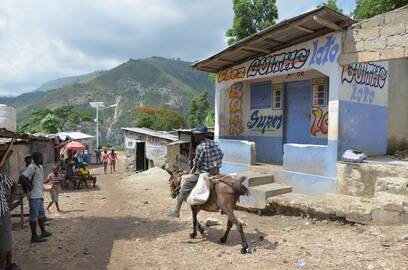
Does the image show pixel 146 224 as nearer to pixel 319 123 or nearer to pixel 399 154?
pixel 319 123

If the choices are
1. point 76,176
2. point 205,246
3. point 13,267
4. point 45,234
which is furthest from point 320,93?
point 76,176

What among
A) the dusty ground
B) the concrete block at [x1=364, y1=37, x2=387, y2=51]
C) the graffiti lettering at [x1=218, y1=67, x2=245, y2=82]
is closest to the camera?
the dusty ground

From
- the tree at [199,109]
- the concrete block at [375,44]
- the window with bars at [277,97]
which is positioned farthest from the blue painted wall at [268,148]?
the tree at [199,109]

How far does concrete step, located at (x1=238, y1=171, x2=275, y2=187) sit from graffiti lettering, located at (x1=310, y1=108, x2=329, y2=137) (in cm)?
212

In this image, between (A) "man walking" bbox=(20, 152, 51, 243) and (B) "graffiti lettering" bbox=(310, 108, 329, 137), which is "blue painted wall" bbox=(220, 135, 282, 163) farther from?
(A) "man walking" bbox=(20, 152, 51, 243)

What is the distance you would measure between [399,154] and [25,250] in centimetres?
1001

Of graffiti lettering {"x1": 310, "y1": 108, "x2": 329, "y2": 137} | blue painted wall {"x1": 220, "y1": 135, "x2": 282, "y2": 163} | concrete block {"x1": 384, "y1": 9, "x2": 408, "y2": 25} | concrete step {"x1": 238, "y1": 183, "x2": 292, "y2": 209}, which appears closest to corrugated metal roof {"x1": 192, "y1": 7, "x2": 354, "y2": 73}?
concrete block {"x1": 384, "y1": 9, "x2": 408, "y2": 25}

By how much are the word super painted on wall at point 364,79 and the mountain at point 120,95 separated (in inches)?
2782

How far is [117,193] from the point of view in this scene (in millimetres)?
15289

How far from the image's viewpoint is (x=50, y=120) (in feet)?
120

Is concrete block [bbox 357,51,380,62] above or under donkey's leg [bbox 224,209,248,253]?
above

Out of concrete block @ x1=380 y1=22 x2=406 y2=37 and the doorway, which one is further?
the doorway

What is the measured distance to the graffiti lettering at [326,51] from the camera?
29.1 ft

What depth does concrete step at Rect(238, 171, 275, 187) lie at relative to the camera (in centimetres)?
956
